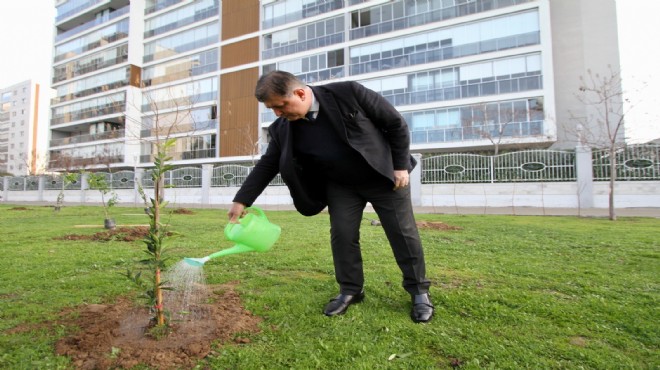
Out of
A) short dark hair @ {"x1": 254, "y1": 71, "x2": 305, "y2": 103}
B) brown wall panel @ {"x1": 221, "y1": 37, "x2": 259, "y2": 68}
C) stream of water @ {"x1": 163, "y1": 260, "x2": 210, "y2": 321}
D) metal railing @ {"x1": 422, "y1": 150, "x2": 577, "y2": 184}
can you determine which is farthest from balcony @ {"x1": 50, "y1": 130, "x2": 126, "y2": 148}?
short dark hair @ {"x1": 254, "y1": 71, "x2": 305, "y2": 103}

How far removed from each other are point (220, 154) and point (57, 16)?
34.4 metres

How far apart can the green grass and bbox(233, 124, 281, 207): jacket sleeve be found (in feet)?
2.59

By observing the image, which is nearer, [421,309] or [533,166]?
[421,309]

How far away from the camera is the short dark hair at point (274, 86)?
223 centimetres

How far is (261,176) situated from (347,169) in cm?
65

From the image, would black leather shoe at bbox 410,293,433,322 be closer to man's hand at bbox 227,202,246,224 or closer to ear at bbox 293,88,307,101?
man's hand at bbox 227,202,246,224

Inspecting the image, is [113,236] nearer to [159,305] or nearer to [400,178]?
[159,305]

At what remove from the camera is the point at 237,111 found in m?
31.2

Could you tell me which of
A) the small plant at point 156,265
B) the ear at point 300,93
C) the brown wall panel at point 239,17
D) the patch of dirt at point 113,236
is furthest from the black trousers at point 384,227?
the brown wall panel at point 239,17

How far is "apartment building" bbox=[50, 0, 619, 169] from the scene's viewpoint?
21.8 m

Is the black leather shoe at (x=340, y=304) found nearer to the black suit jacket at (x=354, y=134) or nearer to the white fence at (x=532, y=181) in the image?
the black suit jacket at (x=354, y=134)

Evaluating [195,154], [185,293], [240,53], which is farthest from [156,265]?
[195,154]

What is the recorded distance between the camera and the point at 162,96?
35.7 metres

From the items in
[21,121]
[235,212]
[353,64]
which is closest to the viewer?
A: [235,212]
